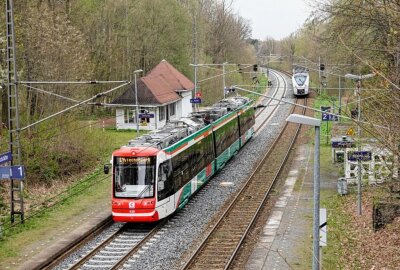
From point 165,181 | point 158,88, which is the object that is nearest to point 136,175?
point 165,181

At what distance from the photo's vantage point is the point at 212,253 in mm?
18266

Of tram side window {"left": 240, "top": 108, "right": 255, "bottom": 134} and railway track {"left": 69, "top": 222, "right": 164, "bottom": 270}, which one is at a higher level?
tram side window {"left": 240, "top": 108, "right": 255, "bottom": 134}

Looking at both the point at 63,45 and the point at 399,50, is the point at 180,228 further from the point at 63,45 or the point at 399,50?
the point at 63,45

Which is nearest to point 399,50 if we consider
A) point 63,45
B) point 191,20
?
point 63,45

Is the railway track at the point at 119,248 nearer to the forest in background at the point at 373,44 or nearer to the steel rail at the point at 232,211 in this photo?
the steel rail at the point at 232,211

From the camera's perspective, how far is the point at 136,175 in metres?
20.4

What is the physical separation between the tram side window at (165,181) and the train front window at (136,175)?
1.01ft

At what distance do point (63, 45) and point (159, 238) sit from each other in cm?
1715

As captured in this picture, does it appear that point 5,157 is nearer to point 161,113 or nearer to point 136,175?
point 136,175

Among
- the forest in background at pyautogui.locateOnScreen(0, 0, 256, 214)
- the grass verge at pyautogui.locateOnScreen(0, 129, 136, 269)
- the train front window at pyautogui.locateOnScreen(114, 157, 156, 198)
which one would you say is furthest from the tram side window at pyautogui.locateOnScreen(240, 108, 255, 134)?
the train front window at pyautogui.locateOnScreen(114, 157, 156, 198)

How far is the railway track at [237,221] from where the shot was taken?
1762 cm

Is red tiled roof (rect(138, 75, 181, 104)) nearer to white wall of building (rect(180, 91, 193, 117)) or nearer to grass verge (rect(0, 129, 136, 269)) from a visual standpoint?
white wall of building (rect(180, 91, 193, 117))

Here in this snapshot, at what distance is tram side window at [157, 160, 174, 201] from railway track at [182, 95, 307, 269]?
6.70 ft

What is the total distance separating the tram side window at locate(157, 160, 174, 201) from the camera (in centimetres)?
2055
